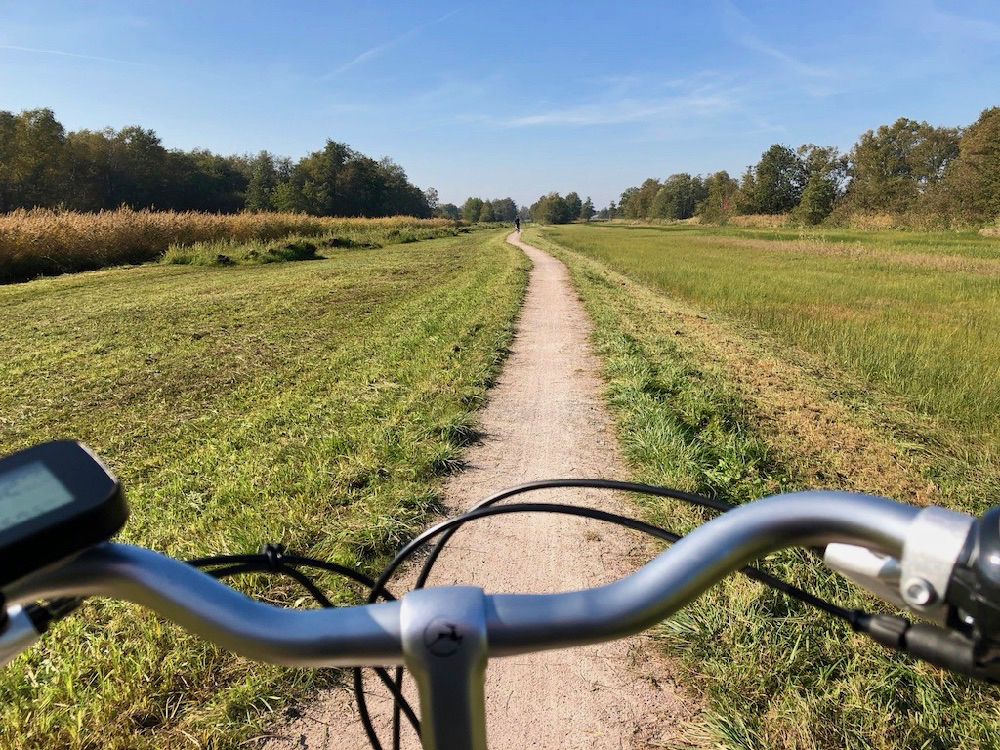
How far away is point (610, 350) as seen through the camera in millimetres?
7480

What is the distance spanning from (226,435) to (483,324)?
15.2 ft

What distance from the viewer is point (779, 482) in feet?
12.9

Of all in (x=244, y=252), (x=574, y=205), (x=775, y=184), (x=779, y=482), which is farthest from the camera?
(x=574, y=205)

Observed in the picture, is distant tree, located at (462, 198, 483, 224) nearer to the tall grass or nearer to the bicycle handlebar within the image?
the tall grass

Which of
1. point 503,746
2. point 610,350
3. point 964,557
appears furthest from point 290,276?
point 964,557

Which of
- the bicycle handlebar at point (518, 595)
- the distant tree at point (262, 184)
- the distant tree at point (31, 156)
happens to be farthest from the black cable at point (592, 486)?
the distant tree at point (262, 184)

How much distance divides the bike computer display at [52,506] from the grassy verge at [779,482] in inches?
78.7

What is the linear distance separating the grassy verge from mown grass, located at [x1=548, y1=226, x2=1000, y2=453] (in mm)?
440

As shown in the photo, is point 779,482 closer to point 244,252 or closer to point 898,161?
point 244,252

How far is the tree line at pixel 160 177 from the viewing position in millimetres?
43031

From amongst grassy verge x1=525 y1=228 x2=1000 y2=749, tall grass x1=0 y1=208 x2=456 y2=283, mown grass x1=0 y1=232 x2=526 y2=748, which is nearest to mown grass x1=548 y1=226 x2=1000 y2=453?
grassy verge x1=525 y1=228 x2=1000 y2=749

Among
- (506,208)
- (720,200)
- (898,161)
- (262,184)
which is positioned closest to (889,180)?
(898,161)

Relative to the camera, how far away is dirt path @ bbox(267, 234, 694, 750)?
6.70 ft

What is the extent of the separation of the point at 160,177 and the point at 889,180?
79.6 m
